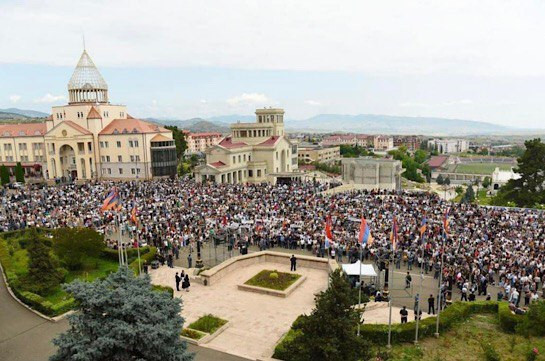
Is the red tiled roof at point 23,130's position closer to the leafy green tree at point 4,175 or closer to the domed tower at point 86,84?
the domed tower at point 86,84

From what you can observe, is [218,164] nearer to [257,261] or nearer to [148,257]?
[148,257]

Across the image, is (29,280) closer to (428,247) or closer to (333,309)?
(333,309)

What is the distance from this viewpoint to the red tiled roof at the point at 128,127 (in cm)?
6338

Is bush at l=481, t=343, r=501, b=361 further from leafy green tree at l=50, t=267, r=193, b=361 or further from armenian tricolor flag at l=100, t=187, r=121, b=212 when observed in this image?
armenian tricolor flag at l=100, t=187, r=121, b=212

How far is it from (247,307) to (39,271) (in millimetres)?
11016

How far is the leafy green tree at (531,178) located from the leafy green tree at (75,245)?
4180 cm

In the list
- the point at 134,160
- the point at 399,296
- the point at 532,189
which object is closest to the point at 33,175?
the point at 134,160

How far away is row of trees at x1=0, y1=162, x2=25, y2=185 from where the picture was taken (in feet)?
197

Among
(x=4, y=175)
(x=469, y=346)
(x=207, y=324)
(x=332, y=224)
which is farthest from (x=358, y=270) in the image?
(x=4, y=175)

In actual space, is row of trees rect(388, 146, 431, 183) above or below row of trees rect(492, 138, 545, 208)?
below

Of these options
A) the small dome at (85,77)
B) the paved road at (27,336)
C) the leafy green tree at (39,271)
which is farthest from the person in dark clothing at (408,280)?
the small dome at (85,77)

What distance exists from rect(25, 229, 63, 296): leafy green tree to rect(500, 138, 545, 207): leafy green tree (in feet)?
145

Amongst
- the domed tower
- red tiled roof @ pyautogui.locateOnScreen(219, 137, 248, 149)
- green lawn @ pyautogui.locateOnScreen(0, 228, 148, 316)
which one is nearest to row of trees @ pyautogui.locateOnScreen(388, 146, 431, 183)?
red tiled roof @ pyautogui.locateOnScreen(219, 137, 248, 149)

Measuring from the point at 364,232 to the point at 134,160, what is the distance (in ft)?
171
